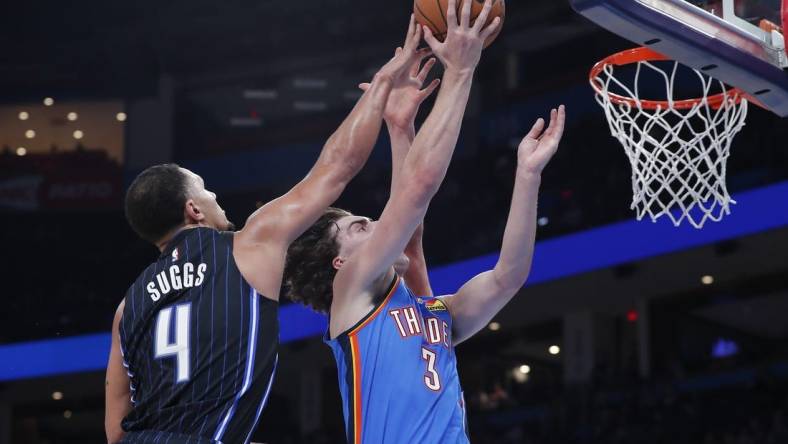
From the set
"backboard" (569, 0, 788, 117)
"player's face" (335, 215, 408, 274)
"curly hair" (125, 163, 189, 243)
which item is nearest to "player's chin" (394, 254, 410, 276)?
"player's face" (335, 215, 408, 274)

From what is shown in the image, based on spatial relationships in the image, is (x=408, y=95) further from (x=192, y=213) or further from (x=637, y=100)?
(x=637, y=100)

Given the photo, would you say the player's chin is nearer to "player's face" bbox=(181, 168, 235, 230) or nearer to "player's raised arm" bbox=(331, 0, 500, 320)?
"player's raised arm" bbox=(331, 0, 500, 320)

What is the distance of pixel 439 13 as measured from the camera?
346cm

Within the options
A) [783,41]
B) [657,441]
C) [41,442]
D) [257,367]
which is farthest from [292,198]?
[41,442]

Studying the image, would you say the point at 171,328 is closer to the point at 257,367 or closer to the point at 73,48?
the point at 257,367

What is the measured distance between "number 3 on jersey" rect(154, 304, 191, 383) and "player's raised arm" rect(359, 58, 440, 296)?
874 millimetres

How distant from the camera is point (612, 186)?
13.3 meters

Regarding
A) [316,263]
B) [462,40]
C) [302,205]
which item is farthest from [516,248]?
[302,205]

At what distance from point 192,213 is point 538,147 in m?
1.17

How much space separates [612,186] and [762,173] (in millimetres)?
1967

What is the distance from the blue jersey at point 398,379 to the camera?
129 inches

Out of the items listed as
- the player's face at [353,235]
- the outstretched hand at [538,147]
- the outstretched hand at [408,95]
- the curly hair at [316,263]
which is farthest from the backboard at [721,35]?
the curly hair at [316,263]

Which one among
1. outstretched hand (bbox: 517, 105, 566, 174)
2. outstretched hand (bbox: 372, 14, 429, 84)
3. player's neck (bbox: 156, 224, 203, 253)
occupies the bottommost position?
player's neck (bbox: 156, 224, 203, 253)

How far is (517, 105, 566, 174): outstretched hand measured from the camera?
3539 mm
